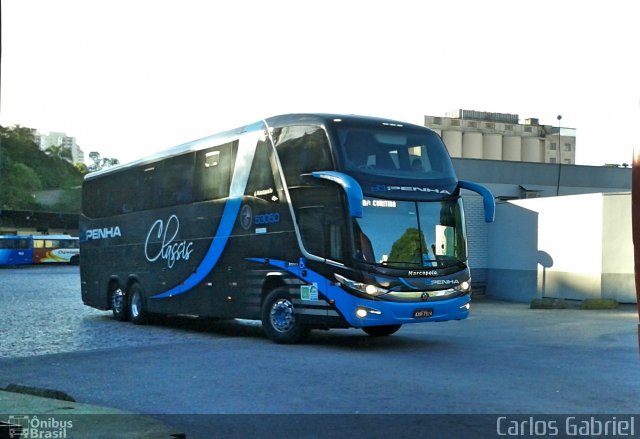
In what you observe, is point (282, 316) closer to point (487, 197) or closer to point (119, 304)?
point (487, 197)

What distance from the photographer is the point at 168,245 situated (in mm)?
19422

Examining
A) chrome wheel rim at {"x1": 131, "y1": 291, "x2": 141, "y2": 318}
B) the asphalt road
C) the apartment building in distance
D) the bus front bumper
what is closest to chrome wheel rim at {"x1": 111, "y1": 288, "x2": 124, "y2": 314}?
chrome wheel rim at {"x1": 131, "y1": 291, "x2": 141, "y2": 318}

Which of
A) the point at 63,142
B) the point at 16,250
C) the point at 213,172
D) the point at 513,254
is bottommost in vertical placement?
the point at 16,250

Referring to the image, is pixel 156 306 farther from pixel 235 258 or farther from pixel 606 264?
pixel 606 264

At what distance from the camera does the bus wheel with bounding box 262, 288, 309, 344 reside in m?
15.2

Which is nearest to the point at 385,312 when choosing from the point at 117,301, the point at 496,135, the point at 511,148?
the point at 117,301

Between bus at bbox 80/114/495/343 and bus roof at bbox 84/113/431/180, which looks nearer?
bus at bbox 80/114/495/343

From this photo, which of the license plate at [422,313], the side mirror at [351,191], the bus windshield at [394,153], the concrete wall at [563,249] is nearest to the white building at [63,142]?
the concrete wall at [563,249]

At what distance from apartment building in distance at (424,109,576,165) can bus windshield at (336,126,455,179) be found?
85.3 metres

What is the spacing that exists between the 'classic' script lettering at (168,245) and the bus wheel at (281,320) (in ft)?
11.4

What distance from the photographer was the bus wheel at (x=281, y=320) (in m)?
15.2

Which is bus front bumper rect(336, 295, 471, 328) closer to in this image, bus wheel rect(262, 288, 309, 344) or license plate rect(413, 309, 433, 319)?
license plate rect(413, 309, 433, 319)

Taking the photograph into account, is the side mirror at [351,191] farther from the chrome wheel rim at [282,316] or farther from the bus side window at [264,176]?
the chrome wheel rim at [282,316]

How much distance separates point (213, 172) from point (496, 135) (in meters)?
94.4
